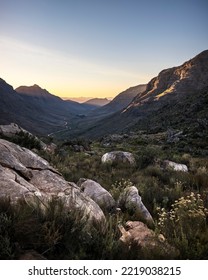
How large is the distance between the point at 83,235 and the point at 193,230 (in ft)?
4.51

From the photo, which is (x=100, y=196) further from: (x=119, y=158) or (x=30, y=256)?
(x=119, y=158)

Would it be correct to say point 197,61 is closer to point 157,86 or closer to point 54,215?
point 157,86

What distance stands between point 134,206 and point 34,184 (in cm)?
194

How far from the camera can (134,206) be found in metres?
6.06

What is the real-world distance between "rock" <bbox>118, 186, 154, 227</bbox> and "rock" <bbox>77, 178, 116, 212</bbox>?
0.63ft

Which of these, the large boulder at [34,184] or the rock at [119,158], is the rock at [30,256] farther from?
the rock at [119,158]

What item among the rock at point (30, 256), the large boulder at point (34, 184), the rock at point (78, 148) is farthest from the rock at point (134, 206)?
the rock at point (78, 148)

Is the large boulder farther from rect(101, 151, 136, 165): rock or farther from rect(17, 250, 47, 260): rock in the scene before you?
rect(101, 151, 136, 165): rock

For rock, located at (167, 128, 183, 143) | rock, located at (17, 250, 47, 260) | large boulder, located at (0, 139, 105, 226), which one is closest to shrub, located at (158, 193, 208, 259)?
large boulder, located at (0, 139, 105, 226)

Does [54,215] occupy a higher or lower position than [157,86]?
lower

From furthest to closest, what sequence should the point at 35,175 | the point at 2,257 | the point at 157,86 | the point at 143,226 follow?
the point at 157,86
the point at 35,175
the point at 143,226
the point at 2,257

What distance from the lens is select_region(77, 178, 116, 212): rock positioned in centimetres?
620
